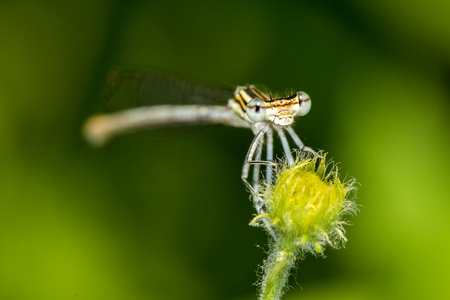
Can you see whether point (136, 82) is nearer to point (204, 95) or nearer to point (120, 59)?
point (120, 59)

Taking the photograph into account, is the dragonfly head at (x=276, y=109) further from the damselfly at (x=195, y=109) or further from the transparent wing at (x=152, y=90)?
the transparent wing at (x=152, y=90)

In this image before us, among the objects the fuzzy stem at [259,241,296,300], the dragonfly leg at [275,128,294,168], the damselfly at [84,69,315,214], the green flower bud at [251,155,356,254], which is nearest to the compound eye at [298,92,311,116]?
the damselfly at [84,69,315,214]

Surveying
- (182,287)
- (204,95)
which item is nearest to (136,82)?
(204,95)

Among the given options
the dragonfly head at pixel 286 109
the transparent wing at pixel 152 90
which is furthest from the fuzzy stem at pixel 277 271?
the transparent wing at pixel 152 90

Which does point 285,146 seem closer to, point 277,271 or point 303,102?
point 303,102

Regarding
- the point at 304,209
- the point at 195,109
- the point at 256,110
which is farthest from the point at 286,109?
the point at 195,109

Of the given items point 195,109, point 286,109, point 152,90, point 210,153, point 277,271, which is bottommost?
point 277,271

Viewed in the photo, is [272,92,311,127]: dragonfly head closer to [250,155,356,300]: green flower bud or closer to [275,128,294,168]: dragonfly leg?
[275,128,294,168]: dragonfly leg

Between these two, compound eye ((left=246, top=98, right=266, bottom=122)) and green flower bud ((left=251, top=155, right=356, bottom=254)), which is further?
compound eye ((left=246, top=98, right=266, bottom=122))
